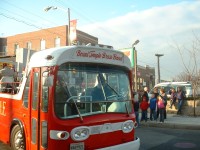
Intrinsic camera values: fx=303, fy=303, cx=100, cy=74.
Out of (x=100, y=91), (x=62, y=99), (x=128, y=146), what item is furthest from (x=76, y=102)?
(x=128, y=146)

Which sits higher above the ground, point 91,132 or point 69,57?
point 69,57

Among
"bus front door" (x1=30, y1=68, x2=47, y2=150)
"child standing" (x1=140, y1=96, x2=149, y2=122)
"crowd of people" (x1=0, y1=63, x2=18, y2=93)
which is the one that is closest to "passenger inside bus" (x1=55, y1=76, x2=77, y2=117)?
"bus front door" (x1=30, y1=68, x2=47, y2=150)

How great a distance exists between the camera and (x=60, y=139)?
5.80 m

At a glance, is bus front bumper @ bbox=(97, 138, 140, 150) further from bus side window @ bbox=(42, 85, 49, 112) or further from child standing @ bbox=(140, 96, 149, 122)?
child standing @ bbox=(140, 96, 149, 122)

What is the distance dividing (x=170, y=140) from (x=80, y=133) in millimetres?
5768

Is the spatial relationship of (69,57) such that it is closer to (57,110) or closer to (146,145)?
(57,110)

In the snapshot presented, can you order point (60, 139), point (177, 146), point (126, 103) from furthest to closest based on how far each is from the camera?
point (177, 146)
point (126, 103)
point (60, 139)

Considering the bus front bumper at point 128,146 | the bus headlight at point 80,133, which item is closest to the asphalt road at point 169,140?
the bus front bumper at point 128,146

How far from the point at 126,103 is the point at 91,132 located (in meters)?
1.30

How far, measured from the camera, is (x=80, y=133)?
5.96 metres

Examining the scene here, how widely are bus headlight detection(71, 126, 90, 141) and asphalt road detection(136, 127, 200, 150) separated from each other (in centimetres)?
376

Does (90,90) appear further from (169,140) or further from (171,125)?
(171,125)

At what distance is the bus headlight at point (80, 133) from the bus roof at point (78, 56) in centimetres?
138

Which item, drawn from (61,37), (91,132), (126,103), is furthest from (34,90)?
(61,37)
